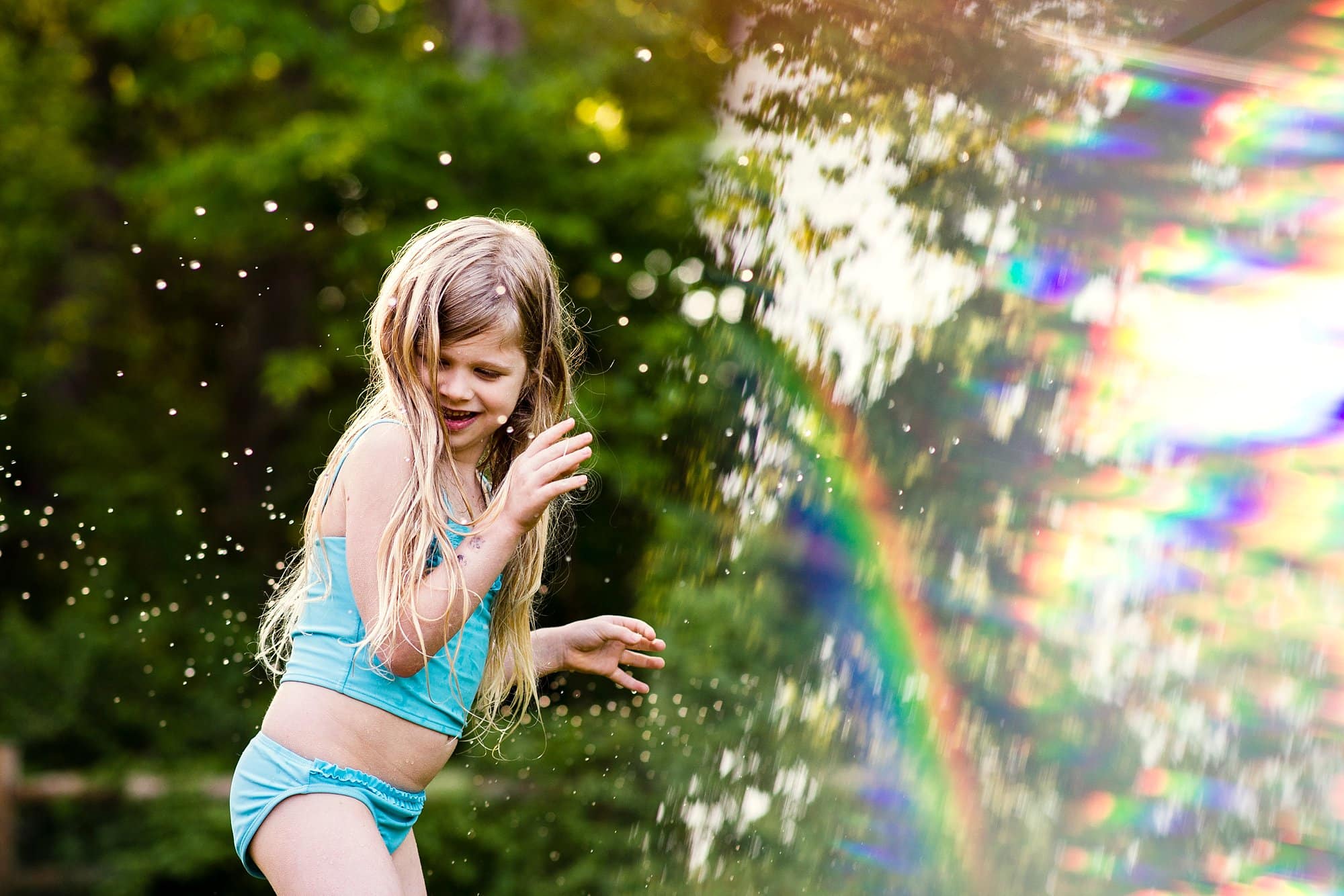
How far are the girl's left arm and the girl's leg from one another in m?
0.36

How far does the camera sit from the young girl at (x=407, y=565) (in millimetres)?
1937

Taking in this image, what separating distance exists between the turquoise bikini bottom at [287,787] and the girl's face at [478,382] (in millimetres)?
551

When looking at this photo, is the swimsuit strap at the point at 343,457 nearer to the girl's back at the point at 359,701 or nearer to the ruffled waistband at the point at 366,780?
the girl's back at the point at 359,701

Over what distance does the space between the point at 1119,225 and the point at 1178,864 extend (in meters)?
1.69

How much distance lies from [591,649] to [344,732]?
52 cm

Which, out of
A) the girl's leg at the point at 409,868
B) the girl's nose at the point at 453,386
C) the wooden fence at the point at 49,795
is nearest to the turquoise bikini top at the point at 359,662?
the girl's nose at the point at 453,386

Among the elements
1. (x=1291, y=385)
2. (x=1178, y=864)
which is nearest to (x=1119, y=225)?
(x=1291, y=385)

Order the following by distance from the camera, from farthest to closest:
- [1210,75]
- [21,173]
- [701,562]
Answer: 1. [21,173]
2. [701,562]
3. [1210,75]

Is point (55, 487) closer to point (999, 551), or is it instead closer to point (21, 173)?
point (21, 173)

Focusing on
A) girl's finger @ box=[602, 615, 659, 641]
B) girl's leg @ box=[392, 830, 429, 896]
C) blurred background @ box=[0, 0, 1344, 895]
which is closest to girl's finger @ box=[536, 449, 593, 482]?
girl's finger @ box=[602, 615, 659, 641]

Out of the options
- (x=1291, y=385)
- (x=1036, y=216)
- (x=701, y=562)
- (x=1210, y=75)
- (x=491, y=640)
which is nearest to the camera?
(x=491, y=640)

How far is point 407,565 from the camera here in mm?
1946

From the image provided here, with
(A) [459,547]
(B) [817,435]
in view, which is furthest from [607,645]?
(B) [817,435]

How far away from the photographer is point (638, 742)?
4.98 meters
